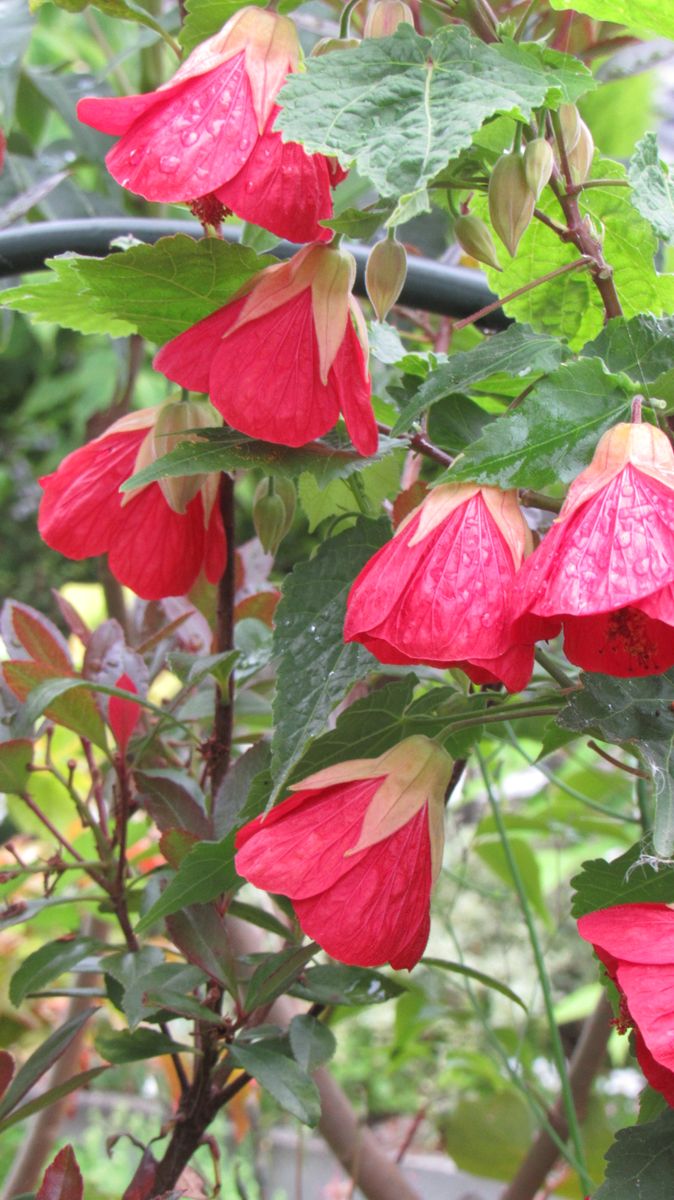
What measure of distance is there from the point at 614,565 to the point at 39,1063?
32 centimetres

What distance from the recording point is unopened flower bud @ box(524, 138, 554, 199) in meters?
0.31

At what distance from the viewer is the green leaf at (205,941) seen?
16.4 inches

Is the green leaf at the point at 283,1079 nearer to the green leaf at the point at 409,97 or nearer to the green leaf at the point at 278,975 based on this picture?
the green leaf at the point at 278,975

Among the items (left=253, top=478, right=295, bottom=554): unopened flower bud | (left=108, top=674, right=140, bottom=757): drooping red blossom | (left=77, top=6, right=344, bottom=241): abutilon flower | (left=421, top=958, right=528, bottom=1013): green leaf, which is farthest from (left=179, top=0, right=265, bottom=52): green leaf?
(left=421, top=958, right=528, bottom=1013): green leaf

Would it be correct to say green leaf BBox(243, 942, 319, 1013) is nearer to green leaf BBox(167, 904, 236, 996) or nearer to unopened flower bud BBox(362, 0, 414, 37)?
green leaf BBox(167, 904, 236, 996)

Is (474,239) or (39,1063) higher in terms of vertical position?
(474,239)

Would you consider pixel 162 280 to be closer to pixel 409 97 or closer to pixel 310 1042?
pixel 409 97

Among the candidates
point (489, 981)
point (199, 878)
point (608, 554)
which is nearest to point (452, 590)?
point (608, 554)

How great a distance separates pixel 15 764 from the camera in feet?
1.48

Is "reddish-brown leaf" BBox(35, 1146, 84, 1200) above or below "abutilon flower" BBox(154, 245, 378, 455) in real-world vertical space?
below

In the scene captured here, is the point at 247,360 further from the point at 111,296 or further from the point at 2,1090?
the point at 2,1090

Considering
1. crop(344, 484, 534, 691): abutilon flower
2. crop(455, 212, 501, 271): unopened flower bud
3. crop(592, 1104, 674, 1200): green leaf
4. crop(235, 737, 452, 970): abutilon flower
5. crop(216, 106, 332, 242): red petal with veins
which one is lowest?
crop(592, 1104, 674, 1200): green leaf

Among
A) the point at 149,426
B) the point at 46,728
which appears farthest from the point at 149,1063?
the point at 149,426

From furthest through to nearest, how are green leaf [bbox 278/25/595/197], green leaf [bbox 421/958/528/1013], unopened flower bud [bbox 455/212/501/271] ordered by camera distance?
green leaf [bbox 421/958/528/1013] < unopened flower bud [bbox 455/212/501/271] < green leaf [bbox 278/25/595/197]
